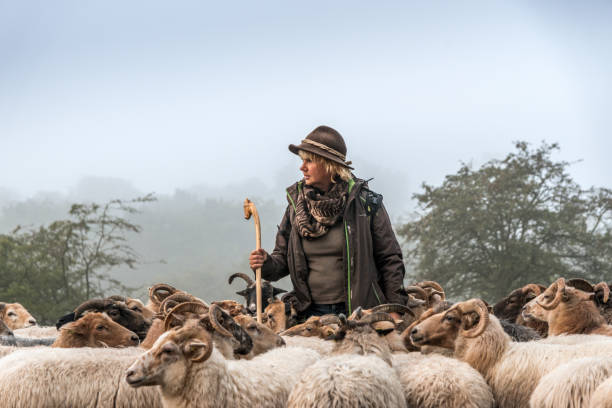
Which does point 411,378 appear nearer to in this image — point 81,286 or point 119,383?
point 119,383

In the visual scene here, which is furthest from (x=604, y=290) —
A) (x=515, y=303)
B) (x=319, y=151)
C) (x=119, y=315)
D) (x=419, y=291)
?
(x=119, y=315)

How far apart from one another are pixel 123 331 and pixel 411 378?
320cm

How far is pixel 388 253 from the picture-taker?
697 centimetres

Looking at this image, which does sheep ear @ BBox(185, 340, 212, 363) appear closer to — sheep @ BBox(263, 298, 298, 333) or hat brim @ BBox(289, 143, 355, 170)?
hat brim @ BBox(289, 143, 355, 170)

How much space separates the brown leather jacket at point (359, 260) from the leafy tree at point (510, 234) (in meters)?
24.6

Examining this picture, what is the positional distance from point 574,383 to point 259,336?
297 centimetres

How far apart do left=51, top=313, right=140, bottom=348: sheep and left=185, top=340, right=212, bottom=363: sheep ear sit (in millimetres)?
2326

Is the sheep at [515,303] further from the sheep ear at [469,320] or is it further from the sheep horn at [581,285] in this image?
the sheep ear at [469,320]

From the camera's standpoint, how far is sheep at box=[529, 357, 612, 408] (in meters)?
4.47

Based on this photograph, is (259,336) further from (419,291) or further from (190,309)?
(419,291)

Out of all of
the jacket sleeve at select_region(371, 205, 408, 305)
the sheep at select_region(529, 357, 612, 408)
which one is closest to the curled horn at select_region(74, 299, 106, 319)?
the jacket sleeve at select_region(371, 205, 408, 305)

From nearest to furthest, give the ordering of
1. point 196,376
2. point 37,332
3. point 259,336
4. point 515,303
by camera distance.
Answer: point 196,376 < point 259,336 < point 37,332 < point 515,303

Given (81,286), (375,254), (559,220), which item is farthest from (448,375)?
(81,286)

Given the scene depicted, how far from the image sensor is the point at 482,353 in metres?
6.02
